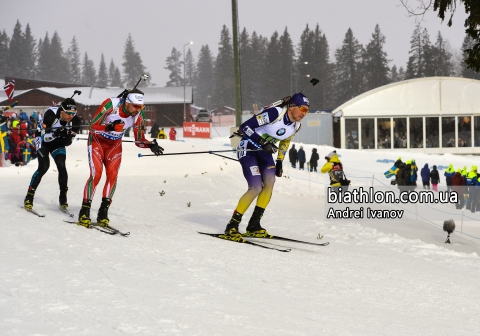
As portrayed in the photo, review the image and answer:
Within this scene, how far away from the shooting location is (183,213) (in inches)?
352

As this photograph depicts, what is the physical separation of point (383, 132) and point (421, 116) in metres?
2.71

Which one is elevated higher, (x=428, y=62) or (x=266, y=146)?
(x=428, y=62)

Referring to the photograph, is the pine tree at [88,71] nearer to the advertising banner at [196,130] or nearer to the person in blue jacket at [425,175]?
the advertising banner at [196,130]

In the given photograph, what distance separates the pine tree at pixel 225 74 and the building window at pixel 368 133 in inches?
2522

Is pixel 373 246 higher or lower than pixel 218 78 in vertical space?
lower

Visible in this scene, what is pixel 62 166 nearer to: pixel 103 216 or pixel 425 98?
pixel 103 216

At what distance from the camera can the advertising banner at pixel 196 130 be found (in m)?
36.8

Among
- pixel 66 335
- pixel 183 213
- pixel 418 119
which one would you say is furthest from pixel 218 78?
pixel 66 335

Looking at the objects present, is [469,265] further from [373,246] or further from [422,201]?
[422,201]

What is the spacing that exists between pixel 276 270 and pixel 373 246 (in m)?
2.75

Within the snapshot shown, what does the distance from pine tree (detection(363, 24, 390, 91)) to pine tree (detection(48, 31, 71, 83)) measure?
80259mm

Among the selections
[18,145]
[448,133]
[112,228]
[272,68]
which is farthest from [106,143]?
[272,68]

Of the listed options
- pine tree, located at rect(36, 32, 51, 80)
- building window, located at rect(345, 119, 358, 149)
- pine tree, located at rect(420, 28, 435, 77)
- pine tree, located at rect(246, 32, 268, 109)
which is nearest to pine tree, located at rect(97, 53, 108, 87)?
pine tree, located at rect(36, 32, 51, 80)

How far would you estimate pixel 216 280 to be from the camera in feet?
13.4
